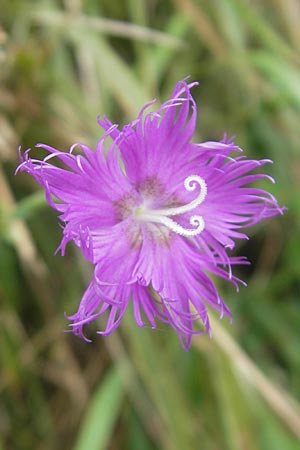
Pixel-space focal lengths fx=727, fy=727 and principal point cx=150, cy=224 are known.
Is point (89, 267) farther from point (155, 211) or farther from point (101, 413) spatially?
point (155, 211)

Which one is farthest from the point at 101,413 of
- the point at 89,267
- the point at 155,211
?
the point at 155,211

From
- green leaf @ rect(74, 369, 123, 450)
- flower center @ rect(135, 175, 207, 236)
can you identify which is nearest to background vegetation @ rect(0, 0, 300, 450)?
green leaf @ rect(74, 369, 123, 450)

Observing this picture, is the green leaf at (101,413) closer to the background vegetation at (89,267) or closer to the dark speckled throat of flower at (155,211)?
the background vegetation at (89,267)

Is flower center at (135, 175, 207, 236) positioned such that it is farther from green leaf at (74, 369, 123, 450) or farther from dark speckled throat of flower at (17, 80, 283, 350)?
green leaf at (74, 369, 123, 450)

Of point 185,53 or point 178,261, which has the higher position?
point 185,53


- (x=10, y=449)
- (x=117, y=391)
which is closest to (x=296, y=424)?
(x=117, y=391)

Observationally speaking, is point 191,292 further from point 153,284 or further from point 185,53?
point 185,53
